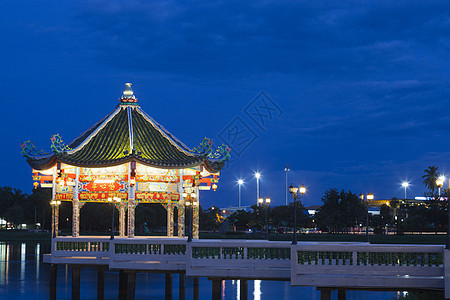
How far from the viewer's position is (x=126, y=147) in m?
39.6

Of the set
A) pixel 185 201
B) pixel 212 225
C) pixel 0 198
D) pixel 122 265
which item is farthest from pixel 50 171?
pixel 0 198

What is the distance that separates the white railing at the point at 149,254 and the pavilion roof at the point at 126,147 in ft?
29.8

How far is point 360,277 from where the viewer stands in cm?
2109

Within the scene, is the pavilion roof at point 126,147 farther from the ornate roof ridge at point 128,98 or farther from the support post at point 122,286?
the support post at point 122,286

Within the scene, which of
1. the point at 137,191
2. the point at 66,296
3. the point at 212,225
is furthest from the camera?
the point at 212,225

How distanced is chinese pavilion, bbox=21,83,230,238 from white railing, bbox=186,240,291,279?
41.5 feet

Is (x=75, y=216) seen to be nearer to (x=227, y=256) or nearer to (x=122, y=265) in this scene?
(x=122, y=265)

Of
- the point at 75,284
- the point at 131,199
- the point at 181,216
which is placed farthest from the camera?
the point at 181,216

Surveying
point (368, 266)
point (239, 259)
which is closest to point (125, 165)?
point (239, 259)

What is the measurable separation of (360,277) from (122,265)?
11.9 meters

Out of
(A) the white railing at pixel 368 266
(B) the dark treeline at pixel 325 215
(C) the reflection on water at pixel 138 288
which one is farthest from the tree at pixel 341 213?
(A) the white railing at pixel 368 266

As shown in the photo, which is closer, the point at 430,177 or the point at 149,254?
the point at 149,254

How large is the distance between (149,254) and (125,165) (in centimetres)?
1090

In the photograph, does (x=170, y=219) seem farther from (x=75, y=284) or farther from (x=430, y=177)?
(x=430, y=177)
